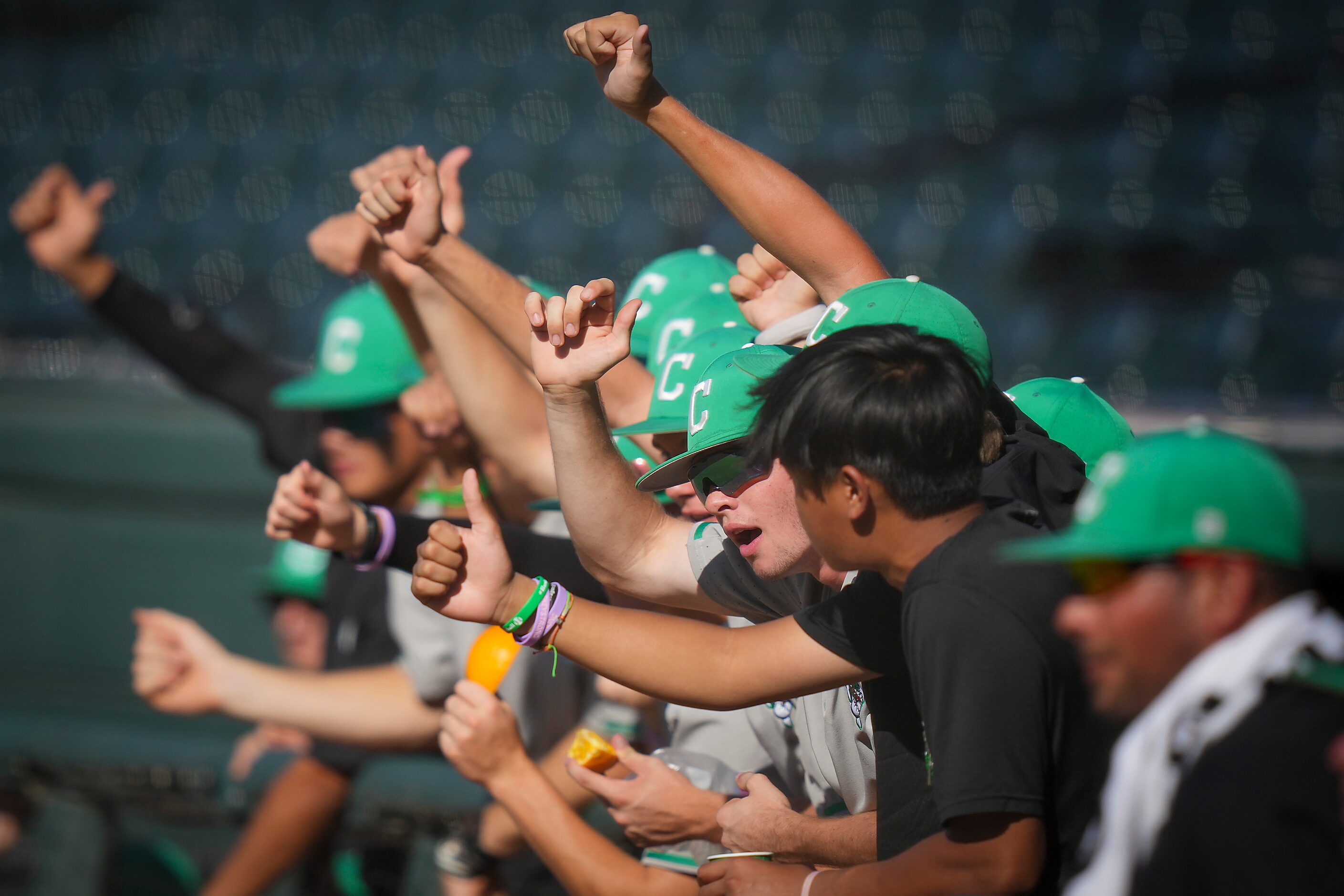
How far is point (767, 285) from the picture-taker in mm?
1942

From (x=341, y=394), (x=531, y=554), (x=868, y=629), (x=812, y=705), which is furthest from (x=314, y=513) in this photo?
(x=341, y=394)

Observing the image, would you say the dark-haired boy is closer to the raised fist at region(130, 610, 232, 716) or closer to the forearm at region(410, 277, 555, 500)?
the forearm at region(410, 277, 555, 500)

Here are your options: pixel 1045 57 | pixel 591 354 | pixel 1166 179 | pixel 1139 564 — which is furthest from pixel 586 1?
pixel 1139 564

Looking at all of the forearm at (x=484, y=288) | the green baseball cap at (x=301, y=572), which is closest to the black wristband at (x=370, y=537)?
the forearm at (x=484, y=288)

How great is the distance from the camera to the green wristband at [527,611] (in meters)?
1.49

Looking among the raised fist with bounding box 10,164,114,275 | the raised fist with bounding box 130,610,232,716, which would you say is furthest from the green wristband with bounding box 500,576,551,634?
the raised fist with bounding box 10,164,114,275

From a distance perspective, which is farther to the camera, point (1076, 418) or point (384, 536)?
point (384, 536)

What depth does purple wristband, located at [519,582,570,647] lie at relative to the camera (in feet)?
4.87

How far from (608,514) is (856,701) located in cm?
39

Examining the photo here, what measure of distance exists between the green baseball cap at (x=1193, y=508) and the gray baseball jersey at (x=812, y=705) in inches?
22.6

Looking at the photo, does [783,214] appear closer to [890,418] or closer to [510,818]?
[890,418]

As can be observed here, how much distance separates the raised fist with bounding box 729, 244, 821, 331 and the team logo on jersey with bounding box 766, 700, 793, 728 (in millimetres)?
561

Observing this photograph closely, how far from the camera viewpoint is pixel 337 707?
2453 millimetres

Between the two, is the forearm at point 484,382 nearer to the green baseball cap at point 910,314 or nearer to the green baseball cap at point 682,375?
the green baseball cap at point 682,375
